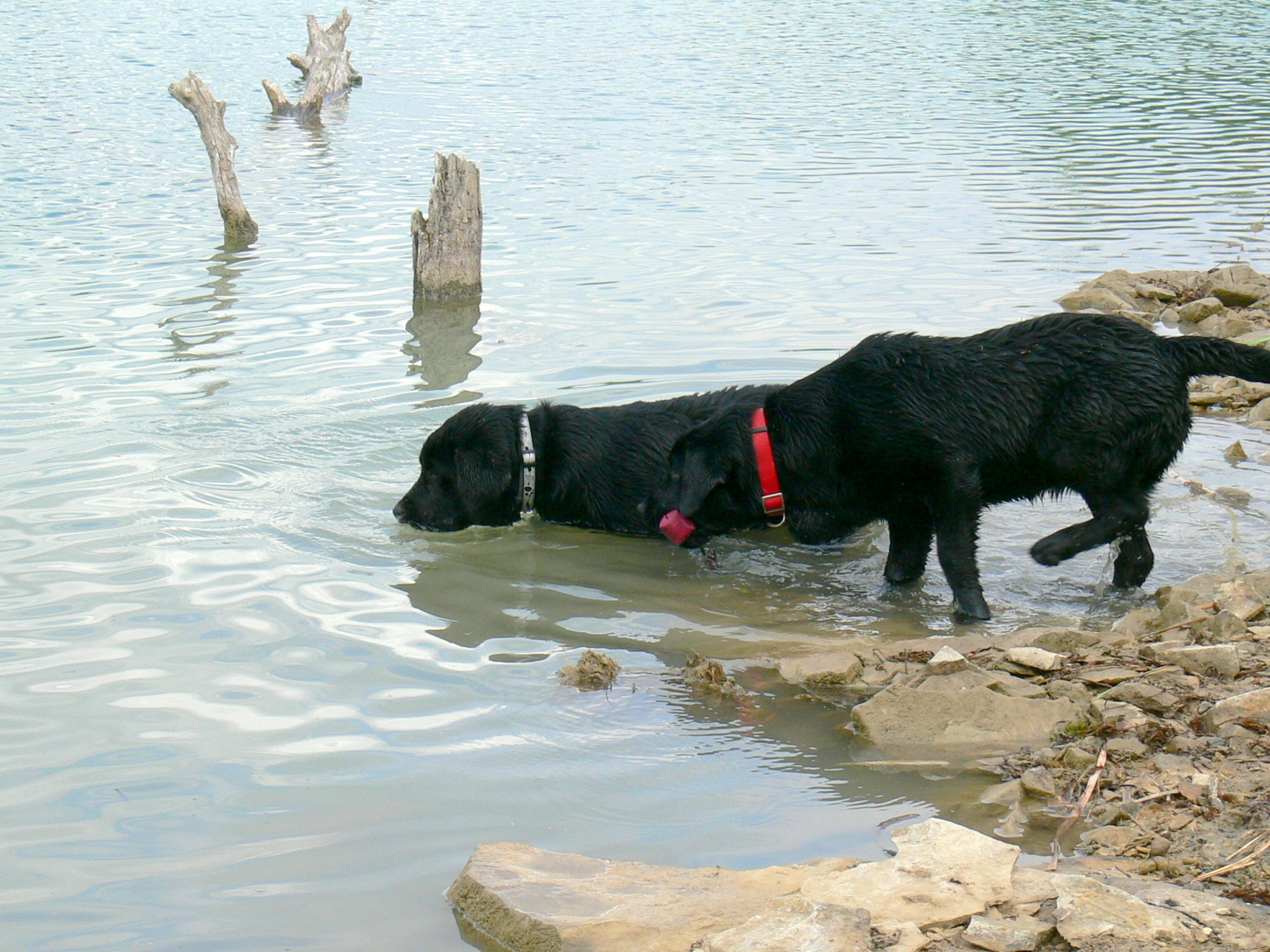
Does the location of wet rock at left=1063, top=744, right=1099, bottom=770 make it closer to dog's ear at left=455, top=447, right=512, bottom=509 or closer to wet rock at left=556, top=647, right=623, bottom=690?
wet rock at left=556, top=647, right=623, bottom=690

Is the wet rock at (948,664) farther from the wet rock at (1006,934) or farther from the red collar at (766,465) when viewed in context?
the wet rock at (1006,934)

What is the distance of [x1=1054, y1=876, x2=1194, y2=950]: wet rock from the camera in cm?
259

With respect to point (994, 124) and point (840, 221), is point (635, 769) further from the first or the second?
point (994, 124)

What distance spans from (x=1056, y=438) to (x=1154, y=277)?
19.9 feet

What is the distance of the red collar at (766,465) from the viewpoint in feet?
18.5

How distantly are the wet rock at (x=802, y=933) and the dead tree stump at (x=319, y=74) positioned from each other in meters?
20.8

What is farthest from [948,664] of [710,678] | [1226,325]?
[1226,325]

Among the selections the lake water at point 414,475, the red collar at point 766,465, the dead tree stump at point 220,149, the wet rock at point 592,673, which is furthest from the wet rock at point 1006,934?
the dead tree stump at point 220,149

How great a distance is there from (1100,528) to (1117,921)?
3025 mm

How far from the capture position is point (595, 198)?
14.9 metres

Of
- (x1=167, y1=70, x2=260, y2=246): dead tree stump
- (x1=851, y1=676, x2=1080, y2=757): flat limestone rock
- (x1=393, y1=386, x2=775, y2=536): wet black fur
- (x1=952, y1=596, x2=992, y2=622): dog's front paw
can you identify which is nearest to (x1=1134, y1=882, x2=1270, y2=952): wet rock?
(x1=851, y1=676, x2=1080, y2=757): flat limestone rock

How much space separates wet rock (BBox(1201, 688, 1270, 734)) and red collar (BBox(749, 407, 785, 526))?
230 centimetres

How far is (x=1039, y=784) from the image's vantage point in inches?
142

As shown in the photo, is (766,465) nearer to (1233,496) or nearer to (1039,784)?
(1039,784)
